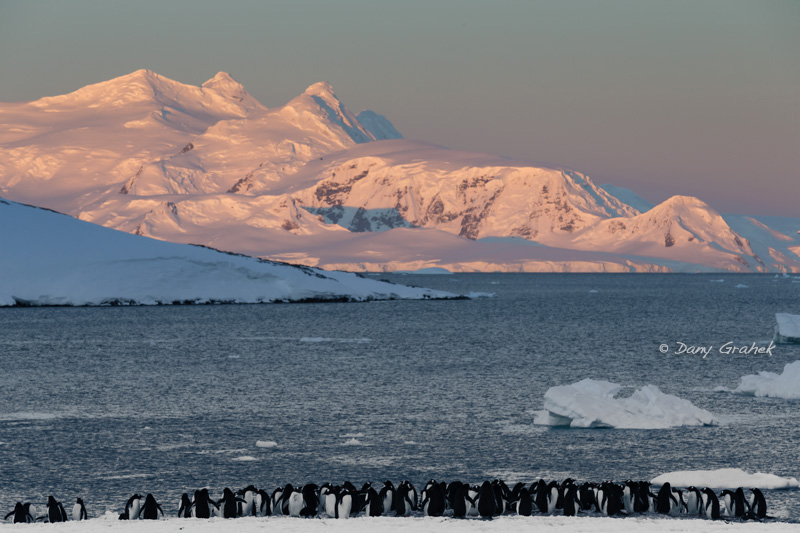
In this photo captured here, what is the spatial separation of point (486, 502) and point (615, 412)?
14.2 m

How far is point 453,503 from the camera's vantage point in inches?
896

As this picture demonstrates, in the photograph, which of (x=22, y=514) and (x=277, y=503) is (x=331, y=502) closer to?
(x=277, y=503)

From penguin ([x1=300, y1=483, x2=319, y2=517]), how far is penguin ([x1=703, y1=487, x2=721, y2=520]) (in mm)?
8268

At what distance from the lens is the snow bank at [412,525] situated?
2100cm

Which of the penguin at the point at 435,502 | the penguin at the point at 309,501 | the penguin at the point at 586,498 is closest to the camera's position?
the penguin at the point at 435,502

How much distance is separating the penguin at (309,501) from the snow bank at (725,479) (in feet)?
27.9

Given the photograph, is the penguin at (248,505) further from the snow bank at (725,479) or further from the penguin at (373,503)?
the snow bank at (725,479)

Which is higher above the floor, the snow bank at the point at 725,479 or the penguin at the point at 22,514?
the snow bank at the point at 725,479

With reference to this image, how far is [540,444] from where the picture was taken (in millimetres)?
32562

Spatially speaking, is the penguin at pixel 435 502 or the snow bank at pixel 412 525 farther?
the penguin at pixel 435 502

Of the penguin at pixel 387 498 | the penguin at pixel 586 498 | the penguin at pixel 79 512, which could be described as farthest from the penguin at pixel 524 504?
the penguin at pixel 79 512

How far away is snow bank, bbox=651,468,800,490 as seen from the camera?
84.8 feet

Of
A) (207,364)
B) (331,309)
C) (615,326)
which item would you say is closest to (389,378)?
(207,364)

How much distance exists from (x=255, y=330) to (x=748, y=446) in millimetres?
68727
